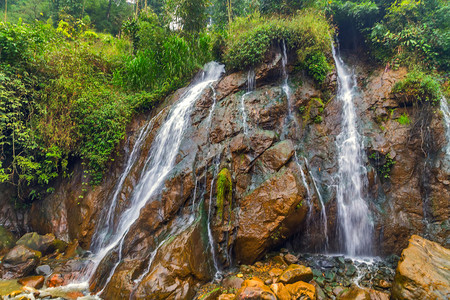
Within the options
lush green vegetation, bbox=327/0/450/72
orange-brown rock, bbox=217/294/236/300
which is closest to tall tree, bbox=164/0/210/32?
lush green vegetation, bbox=327/0/450/72

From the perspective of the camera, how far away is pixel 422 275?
4.19 m

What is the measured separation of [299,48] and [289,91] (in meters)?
2.31

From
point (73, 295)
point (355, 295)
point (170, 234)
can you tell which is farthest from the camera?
point (170, 234)

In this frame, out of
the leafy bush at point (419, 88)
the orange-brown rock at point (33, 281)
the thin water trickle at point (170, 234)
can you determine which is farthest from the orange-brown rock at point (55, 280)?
the leafy bush at point (419, 88)

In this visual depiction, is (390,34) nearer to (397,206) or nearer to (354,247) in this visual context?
(397,206)

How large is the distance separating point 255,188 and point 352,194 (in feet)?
10.4

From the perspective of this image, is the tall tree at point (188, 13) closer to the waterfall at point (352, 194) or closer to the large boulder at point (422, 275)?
the waterfall at point (352, 194)

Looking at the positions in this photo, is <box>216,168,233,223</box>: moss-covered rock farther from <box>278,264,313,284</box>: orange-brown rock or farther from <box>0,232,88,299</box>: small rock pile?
<box>0,232,88,299</box>: small rock pile

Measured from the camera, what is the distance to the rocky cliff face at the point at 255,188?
5590 millimetres

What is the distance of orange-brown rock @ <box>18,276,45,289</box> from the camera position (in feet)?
17.7

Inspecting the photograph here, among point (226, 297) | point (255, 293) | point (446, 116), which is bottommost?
point (226, 297)

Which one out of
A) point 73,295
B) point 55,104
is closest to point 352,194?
point 73,295

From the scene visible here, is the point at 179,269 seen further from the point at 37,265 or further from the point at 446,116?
the point at 446,116

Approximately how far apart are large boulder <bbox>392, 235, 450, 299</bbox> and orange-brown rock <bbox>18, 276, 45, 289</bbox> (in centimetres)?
781
